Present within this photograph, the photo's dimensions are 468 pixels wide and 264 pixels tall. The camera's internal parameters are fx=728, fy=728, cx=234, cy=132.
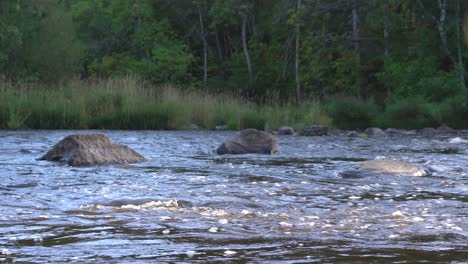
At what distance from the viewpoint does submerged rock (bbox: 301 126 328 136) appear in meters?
20.0

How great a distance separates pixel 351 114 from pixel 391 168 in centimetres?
1653

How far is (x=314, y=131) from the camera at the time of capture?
2006cm

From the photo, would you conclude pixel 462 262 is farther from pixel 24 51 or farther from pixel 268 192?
pixel 24 51

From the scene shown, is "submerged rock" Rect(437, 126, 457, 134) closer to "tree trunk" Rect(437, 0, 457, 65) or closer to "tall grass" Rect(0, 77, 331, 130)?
"tall grass" Rect(0, 77, 331, 130)

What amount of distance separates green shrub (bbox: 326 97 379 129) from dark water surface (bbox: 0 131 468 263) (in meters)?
14.9

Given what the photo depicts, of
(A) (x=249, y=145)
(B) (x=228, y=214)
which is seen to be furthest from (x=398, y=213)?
(A) (x=249, y=145)

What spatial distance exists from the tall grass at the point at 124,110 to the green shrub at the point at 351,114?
146cm

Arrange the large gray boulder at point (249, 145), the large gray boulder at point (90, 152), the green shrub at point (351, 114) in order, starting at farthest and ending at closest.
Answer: the green shrub at point (351, 114)
the large gray boulder at point (249, 145)
the large gray boulder at point (90, 152)

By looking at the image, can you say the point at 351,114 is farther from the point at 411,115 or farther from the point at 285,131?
the point at 285,131

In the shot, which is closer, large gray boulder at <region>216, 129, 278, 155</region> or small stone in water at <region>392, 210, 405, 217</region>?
small stone in water at <region>392, 210, 405, 217</region>

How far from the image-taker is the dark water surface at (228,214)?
4281 mm

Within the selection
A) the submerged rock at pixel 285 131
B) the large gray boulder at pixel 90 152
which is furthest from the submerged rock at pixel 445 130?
the large gray boulder at pixel 90 152

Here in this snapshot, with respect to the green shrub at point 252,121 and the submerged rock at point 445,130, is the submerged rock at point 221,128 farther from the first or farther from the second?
the submerged rock at point 445,130

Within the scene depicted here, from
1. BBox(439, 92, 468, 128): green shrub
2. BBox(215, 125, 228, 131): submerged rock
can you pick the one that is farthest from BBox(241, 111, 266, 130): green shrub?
BBox(439, 92, 468, 128): green shrub
